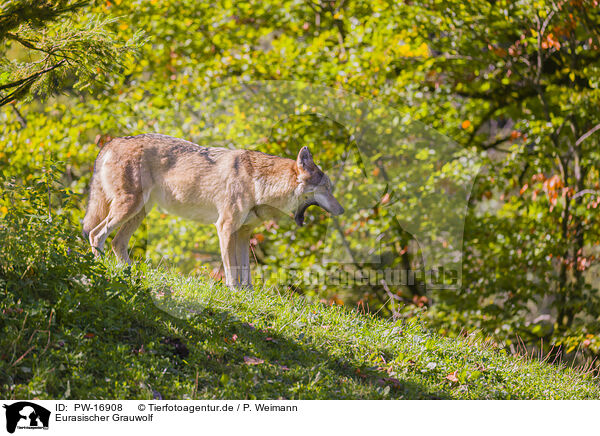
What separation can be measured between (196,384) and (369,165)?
505cm

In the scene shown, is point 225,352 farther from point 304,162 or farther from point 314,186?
point 304,162

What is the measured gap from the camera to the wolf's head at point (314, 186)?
604 cm

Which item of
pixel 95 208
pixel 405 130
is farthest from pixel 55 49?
pixel 405 130

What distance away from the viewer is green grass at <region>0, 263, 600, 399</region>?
4391mm

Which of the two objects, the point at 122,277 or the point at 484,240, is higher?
Result: the point at 122,277

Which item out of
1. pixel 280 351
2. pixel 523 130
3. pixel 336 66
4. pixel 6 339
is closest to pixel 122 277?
pixel 6 339

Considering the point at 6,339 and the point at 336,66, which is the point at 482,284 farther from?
the point at 6,339

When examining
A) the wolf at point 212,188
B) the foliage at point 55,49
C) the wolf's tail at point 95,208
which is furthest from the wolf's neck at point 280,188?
the foliage at point 55,49

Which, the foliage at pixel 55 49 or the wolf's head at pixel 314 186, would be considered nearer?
the foliage at pixel 55 49

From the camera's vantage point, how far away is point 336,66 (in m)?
9.89

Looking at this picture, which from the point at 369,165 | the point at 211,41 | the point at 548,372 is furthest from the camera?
the point at 211,41

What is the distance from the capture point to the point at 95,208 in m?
6.50
